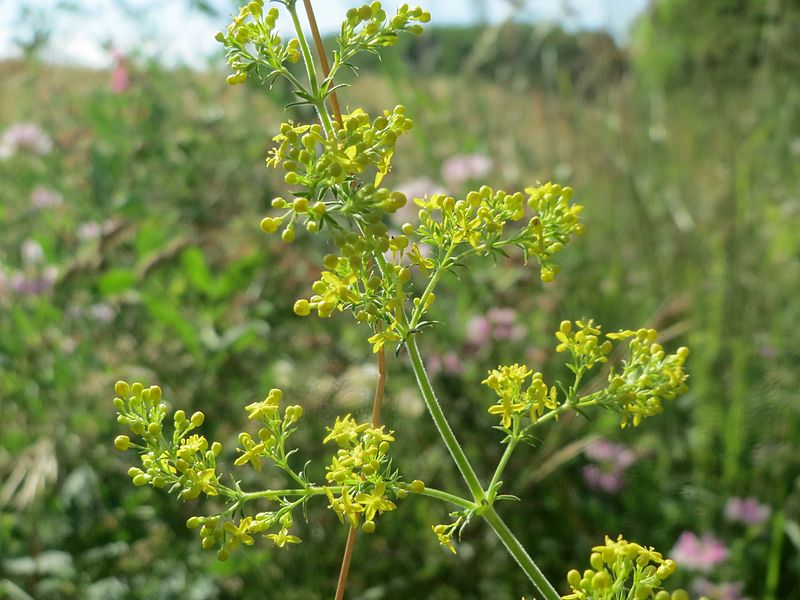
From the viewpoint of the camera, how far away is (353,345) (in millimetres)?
2398

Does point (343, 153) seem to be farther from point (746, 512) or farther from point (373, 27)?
point (746, 512)

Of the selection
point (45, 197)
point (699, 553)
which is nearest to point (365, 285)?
point (699, 553)

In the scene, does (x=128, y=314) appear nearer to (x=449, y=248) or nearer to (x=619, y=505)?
(x=619, y=505)

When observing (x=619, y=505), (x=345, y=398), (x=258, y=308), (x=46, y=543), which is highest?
(x=258, y=308)

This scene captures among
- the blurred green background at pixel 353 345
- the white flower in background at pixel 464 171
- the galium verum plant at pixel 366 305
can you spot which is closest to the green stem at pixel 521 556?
the galium verum plant at pixel 366 305

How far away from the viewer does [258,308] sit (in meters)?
2.16

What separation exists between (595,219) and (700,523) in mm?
1502

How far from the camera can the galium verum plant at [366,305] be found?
Result: 67 centimetres

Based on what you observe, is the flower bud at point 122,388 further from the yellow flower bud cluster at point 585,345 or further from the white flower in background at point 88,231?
the white flower in background at point 88,231

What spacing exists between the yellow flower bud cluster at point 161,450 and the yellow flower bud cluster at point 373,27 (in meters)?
0.34

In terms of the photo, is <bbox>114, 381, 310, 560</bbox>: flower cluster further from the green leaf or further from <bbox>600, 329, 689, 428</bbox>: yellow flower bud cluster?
the green leaf

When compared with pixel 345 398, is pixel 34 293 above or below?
above

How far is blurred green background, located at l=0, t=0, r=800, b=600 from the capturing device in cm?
188

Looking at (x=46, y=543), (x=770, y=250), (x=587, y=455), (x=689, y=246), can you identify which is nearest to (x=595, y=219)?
(x=689, y=246)
